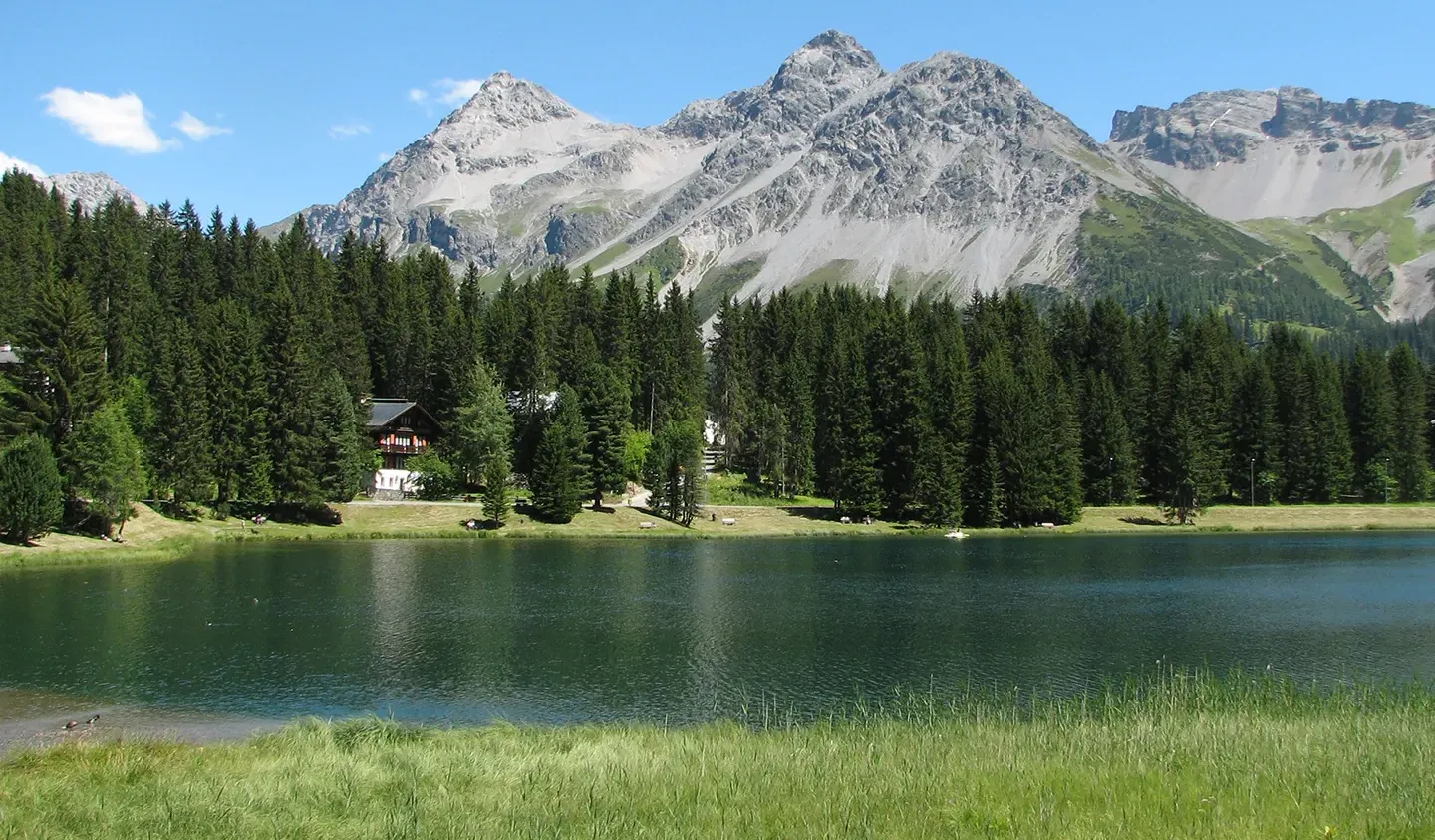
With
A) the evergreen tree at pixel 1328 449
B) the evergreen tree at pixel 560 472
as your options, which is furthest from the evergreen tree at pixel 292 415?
the evergreen tree at pixel 1328 449

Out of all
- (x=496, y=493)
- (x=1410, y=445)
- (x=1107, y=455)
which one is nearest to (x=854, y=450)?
(x=1107, y=455)

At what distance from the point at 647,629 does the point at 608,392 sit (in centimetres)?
5788

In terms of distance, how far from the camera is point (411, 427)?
11250 centimetres

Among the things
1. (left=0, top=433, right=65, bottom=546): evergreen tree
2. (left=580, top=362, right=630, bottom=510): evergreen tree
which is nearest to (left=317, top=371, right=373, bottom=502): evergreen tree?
(left=580, top=362, right=630, bottom=510): evergreen tree

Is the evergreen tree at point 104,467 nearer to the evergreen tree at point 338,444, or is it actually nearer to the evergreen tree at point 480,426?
the evergreen tree at point 338,444

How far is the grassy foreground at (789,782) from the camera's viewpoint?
13789mm

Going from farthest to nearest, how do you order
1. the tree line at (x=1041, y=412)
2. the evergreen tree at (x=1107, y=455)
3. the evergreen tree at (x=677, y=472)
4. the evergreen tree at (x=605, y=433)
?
the evergreen tree at (x=1107, y=455) → the tree line at (x=1041, y=412) → the evergreen tree at (x=605, y=433) → the evergreen tree at (x=677, y=472)

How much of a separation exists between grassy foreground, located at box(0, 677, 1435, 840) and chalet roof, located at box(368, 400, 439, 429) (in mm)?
85970

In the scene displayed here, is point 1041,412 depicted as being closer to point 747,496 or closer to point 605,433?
point 747,496

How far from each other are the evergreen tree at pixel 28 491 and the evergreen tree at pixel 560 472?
38.6 meters

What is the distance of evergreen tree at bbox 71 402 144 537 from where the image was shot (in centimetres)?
6862

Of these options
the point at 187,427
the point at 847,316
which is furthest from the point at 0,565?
the point at 847,316

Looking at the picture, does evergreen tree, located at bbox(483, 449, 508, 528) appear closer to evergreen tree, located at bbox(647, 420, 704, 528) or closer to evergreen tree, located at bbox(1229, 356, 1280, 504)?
evergreen tree, located at bbox(647, 420, 704, 528)

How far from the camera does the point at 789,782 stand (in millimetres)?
16469
